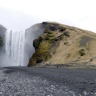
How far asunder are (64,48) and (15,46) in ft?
163

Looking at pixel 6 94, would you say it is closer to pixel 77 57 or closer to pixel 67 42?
pixel 77 57

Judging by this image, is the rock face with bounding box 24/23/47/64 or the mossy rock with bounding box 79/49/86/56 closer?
the mossy rock with bounding box 79/49/86/56

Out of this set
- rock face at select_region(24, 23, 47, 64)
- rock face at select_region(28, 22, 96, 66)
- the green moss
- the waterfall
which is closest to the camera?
rock face at select_region(28, 22, 96, 66)

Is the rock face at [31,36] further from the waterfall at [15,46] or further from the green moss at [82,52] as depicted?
the green moss at [82,52]

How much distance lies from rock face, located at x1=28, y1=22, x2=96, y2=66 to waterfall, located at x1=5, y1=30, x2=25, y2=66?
24.3 m

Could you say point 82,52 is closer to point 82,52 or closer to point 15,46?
point 82,52

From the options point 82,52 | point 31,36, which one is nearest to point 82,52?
point 82,52

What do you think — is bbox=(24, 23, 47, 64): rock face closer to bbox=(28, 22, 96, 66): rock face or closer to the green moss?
bbox=(28, 22, 96, 66): rock face

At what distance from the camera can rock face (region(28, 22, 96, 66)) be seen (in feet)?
298

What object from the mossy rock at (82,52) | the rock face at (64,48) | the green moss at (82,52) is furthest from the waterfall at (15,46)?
the green moss at (82,52)

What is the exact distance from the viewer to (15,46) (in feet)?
485

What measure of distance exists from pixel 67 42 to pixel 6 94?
284 ft

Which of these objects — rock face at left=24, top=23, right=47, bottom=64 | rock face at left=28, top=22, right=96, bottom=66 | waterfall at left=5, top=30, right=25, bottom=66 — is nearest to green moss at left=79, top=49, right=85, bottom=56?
rock face at left=28, top=22, right=96, bottom=66

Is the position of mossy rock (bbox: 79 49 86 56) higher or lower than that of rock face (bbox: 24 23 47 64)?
lower
